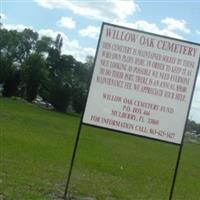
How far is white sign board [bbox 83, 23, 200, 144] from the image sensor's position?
11211 mm

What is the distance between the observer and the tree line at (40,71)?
114 meters

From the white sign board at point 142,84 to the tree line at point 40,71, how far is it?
317 ft

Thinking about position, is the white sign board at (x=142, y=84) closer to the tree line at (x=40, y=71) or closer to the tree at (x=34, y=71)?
the tree line at (x=40, y=71)

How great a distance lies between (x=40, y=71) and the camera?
11400 centimetres

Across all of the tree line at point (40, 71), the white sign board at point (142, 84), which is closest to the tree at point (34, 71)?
the tree line at point (40, 71)

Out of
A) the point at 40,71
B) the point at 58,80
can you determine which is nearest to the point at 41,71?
the point at 40,71

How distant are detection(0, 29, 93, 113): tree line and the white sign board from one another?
96526 millimetres

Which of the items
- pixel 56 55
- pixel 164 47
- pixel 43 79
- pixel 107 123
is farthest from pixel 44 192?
pixel 56 55

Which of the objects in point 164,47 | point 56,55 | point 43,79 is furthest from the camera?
point 56,55

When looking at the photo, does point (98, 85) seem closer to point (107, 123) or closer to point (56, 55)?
point (107, 123)

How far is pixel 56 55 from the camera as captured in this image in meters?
127

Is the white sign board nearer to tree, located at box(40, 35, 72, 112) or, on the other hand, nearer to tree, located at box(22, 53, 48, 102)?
tree, located at box(40, 35, 72, 112)

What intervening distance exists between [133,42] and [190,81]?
1.34 metres

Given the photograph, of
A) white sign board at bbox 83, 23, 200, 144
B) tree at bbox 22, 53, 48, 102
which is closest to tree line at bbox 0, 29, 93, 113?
tree at bbox 22, 53, 48, 102
